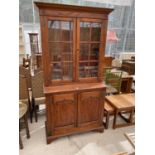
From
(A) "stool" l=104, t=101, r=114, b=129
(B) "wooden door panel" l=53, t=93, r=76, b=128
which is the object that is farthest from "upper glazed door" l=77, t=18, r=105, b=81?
(A) "stool" l=104, t=101, r=114, b=129

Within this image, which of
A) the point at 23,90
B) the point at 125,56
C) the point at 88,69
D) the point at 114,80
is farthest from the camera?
the point at 125,56

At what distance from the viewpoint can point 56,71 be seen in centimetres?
216

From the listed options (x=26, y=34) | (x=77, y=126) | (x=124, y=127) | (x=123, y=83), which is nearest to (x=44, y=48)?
(x=77, y=126)

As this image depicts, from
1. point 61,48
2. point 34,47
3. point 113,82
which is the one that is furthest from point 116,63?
point 61,48

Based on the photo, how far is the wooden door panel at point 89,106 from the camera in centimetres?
226

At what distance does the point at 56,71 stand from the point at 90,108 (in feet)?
2.55

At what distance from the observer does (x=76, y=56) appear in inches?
85.0

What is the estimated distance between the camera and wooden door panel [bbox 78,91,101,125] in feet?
7.42

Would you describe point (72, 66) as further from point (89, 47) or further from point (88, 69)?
point (89, 47)

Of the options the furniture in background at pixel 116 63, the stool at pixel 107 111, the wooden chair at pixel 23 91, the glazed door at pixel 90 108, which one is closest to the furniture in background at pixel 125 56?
the furniture in background at pixel 116 63
